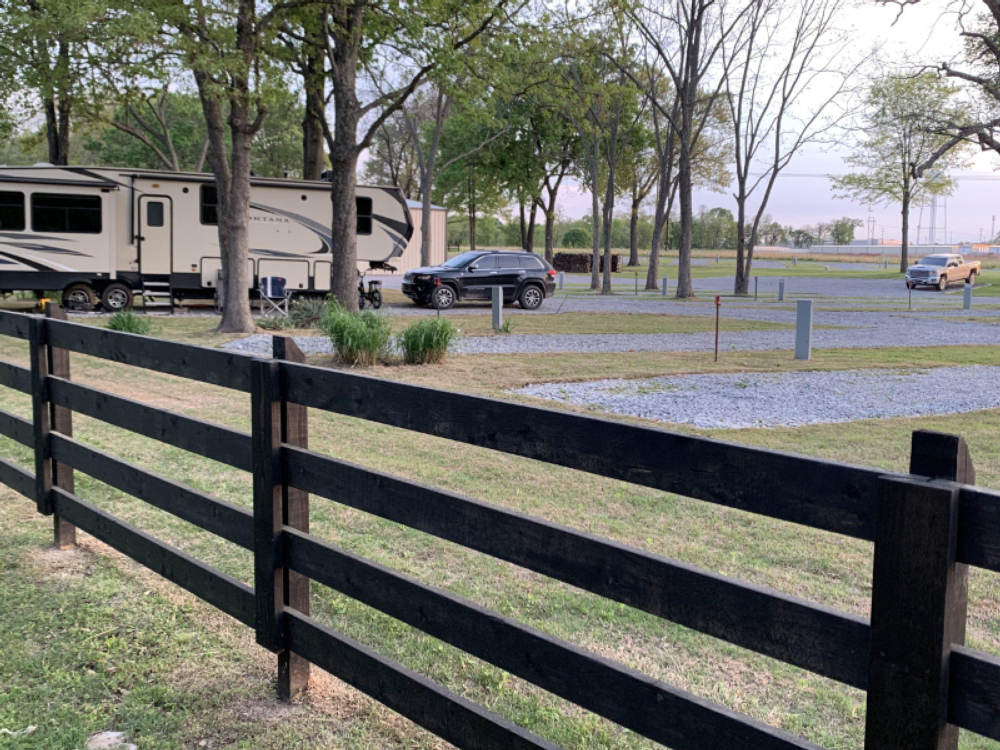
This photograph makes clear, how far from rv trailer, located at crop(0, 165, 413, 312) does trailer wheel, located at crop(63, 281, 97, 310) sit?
0.02 meters

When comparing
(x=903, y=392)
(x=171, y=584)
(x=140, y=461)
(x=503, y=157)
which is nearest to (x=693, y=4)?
(x=503, y=157)

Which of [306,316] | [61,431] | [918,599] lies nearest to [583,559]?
[918,599]

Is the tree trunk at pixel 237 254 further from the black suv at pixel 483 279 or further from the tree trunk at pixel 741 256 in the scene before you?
the tree trunk at pixel 741 256

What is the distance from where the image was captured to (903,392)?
36.5ft

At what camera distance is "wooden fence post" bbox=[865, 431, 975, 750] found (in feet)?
5.50

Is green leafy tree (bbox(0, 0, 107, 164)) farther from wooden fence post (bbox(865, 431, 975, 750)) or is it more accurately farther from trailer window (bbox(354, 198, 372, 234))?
wooden fence post (bbox(865, 431, 975, 750))

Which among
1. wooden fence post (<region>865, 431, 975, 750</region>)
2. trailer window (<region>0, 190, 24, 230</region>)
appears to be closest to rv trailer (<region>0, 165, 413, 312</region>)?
trailer window (<region>0, 190, 24, 230</region>)

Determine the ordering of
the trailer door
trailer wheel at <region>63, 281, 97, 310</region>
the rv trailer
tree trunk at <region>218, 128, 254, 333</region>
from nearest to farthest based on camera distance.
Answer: tree trunk at <region>218, 128, 254, 333</region> < the rv trailer < trailer wheel at <region>63, 281, 97, 310</region> < the trailer door

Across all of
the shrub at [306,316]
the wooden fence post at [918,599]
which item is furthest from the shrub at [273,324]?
the wooden fence post at [918,599]

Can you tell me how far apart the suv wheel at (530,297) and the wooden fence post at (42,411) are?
21.8m

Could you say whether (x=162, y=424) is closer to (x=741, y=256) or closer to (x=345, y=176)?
(x=345, y=176)

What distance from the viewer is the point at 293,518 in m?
3.36

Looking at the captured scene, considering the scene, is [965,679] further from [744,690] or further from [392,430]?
[392,430]

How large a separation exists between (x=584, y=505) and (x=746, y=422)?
3.51m
